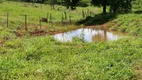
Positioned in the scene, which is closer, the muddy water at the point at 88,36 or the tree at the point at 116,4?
the muddy water at the point at 88,36

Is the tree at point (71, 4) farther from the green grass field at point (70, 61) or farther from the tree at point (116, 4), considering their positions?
the green grass field at point (70, 61)

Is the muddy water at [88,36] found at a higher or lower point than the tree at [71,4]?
lower

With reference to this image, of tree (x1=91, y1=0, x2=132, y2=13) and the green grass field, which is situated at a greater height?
tree (x1=91, y1=0, x2=132, y2=13)

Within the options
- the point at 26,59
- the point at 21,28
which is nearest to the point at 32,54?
the point at 26,59

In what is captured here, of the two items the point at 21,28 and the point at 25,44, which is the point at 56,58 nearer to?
the point at 25,44

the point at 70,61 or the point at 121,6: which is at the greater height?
the point at 121,6

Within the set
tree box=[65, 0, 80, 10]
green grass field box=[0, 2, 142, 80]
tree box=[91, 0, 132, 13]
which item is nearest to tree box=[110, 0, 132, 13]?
tree box=[91, 0, 132, 13]

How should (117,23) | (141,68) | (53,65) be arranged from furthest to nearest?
1. (117,23)
2. (53,65)
3. (141,68)

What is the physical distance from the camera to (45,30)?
106 feet

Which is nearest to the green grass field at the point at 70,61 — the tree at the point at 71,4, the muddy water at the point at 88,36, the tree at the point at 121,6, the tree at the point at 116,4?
the muddy water at the point at 88,36

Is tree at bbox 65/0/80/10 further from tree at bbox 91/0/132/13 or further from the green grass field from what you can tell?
the green grass field

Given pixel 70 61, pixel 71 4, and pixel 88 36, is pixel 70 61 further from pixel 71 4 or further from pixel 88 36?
pixel 71 4

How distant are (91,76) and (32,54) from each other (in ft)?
17.7

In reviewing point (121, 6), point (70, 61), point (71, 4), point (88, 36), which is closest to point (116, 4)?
point (121, 6)
